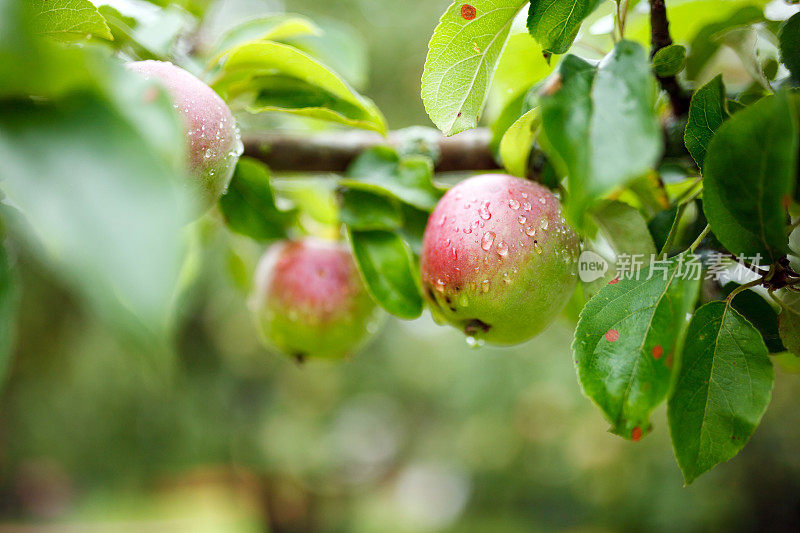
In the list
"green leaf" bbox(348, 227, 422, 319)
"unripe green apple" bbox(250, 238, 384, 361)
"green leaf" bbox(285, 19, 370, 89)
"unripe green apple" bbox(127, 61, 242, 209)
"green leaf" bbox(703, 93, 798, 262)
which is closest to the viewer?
"green leaf" bbox(703, 93, 798, 262)

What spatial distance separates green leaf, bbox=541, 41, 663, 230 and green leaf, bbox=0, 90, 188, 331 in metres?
0.18

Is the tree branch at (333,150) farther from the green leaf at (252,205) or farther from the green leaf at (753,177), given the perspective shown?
the green leaf at (753,177)

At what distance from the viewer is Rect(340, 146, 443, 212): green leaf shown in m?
0.55

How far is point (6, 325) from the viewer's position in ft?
1.03

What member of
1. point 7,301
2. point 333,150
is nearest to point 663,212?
point 333,150

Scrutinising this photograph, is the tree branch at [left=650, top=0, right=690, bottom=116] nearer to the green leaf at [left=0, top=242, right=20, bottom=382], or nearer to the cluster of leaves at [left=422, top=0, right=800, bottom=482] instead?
the cluster of leaves at [left=422, top=0, right=800, bottom=482]

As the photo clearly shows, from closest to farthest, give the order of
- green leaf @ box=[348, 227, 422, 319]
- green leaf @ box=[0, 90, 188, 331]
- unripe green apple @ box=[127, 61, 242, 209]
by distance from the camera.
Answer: green leaf @ box=[0, 90, 188, 331] → unripe green apple @ box=[127, 61, 242, 209] → green leaf @ box=[348, 227, 422, 319]

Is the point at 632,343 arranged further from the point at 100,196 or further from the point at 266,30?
the point at 266,30

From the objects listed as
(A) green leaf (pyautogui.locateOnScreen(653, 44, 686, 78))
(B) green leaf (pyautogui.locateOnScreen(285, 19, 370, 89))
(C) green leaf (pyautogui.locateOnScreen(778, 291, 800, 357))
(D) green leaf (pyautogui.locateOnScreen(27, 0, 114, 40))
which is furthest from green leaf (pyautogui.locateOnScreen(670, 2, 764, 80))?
(D) green leaf (pyautogui.locateOnScreen(27, 0, 114, 40))

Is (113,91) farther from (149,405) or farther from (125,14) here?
(149,405)

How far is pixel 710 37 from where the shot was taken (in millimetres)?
596

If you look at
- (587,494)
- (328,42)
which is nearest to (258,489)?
(587,494)

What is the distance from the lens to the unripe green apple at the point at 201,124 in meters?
0.41

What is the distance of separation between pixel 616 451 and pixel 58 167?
3.05 m
